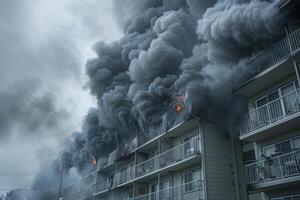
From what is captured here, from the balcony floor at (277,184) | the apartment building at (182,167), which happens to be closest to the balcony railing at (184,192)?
the apartment building at (182,167)

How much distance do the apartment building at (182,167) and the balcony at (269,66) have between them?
447 centimetres

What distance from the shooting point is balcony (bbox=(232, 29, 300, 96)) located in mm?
15898

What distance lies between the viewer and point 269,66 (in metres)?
16.9

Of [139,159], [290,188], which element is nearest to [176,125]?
[139,159]

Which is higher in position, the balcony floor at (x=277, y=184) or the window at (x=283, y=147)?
the window at (x=283, y=147)

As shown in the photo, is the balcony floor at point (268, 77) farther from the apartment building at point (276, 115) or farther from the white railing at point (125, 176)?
the white railing at point (125, 176)

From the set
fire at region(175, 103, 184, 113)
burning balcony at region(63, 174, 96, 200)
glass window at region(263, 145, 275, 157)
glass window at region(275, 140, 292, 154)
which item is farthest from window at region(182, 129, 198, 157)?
burning balcony at region(63, 174, 96, 200)

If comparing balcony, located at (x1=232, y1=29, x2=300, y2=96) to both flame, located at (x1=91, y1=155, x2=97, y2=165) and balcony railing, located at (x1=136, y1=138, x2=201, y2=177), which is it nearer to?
balcony railing, located at (x1=136, y1=138, x2=201, y2=177)

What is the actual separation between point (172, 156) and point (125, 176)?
24.1 ft

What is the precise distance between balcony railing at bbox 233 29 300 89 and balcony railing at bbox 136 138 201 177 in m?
5.31

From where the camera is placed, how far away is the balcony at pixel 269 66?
52.2ft

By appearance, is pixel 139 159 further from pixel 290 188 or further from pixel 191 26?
pixel 290 188

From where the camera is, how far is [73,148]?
51.8 meters

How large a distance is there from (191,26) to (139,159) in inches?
558
